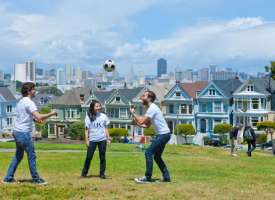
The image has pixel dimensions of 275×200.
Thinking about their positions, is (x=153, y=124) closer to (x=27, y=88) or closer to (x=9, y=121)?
(x=27, y=88)

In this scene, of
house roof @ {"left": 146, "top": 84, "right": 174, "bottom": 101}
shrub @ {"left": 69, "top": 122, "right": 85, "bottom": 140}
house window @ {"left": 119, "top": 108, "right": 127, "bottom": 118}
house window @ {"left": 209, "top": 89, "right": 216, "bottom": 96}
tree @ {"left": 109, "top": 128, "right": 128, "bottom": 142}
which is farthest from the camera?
house roof @ {"left": 146, "top": 84, "right": 174, "bottom": 101}

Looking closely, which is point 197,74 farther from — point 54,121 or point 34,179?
point 34,179

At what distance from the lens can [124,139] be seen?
7412 centimetres

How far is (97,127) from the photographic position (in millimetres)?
13289

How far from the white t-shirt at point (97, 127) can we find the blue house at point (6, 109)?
3070 inches

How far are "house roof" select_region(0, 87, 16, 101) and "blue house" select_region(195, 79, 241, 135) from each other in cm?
3159

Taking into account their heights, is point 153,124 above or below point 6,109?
below

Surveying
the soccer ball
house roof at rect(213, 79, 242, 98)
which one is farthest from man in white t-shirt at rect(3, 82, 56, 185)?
house roof at rect(213, 79, 242, 98)

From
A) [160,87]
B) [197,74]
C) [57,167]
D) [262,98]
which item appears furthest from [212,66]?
[57,167]

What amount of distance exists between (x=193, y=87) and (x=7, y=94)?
31103 mm

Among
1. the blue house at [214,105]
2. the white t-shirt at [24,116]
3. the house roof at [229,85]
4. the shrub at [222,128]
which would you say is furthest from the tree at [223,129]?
the white t-shirt at [24,116]

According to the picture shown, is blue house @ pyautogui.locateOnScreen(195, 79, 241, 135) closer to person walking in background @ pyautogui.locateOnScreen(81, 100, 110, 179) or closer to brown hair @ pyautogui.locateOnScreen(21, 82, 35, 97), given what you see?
person walking in background @ pyautogui.locateOnScreen(81, 100, 110, 179)

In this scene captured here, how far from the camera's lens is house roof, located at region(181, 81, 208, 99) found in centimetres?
8025

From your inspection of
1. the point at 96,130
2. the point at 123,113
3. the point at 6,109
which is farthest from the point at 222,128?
the point at 96,130
